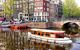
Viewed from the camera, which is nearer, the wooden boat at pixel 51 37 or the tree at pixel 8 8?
the wooden boat at pixel 51 37

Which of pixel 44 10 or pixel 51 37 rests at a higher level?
pixel 44 10

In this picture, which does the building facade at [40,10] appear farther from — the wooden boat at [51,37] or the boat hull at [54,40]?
the boat hull at [54,40]

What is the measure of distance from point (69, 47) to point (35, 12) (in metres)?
49.9

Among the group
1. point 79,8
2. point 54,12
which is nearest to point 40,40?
point 79,8

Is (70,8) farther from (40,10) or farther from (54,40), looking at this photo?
(54,40)

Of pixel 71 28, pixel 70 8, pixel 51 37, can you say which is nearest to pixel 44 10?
pixel 70 8

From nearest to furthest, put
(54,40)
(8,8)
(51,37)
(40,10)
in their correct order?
(54,40)
(51,37)
(8,8)
(40,10)

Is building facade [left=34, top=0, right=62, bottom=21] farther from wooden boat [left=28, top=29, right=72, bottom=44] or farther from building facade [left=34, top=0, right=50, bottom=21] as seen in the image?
wooden boat [left=28, top=29, right=72, bottom=44]

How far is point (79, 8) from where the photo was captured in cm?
8756

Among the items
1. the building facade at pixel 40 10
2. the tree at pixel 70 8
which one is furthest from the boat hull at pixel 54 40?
the building facade at pixel 40 10

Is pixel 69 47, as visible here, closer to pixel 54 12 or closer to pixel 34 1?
pixel 34 1

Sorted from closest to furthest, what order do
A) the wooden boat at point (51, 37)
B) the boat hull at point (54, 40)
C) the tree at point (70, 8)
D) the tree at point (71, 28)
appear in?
1. the boat hull at point (54, 40)
2. the wooden boat at point (51, 37)
3. the tree at point (71, 28)
4. the tree at point (70, 8)

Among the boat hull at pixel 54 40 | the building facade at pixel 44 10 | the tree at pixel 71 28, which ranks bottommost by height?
the tree at pixel 71 28

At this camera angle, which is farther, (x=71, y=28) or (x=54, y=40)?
(x=71, y=28)
